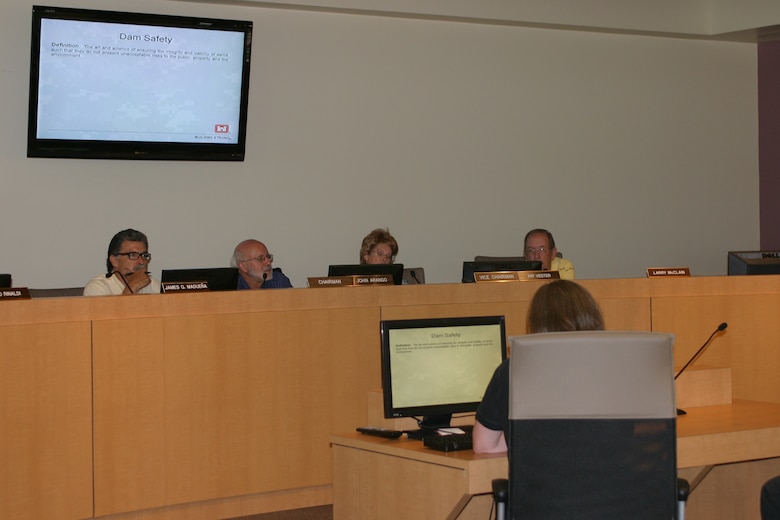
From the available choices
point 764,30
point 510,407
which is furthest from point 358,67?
point 510,407

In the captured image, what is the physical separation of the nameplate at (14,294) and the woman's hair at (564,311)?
219 centimetres

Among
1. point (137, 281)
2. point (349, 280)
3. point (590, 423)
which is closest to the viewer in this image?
point (590, 423)

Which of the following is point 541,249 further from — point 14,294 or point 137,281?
point 14,294

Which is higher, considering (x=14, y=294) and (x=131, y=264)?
(x=131, y=264)

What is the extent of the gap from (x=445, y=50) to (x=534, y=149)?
0.99 m

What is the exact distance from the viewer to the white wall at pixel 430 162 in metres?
6.08

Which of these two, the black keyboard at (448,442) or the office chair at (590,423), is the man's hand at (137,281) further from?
the office chair at (590,423)

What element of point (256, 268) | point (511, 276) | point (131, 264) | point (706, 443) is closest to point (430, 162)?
point (256, 268)

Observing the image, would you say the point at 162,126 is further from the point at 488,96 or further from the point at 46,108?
the point at 488,96

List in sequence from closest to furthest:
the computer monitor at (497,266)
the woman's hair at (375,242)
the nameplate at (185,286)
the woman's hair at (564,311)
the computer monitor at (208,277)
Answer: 1. the woman's hair at (564,311)
2. the nameplate at (185,286)
3. the computer monitor at (208,277)
4. the computer monitor at (497,266)
5. the woman's hair at (375,242)

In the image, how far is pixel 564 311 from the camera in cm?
286

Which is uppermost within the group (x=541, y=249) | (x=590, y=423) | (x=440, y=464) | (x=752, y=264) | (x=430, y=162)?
(x=430, y=162)

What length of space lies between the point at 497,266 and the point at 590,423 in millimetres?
2693

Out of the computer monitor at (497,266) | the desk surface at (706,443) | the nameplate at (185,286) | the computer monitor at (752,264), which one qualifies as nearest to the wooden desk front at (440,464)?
the desk surface at (706,443)
